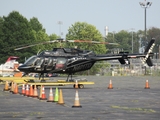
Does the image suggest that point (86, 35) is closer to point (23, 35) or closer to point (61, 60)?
point (23, 35)

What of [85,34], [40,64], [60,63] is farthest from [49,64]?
[85,34]

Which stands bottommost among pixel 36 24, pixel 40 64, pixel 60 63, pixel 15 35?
pixel 40 64

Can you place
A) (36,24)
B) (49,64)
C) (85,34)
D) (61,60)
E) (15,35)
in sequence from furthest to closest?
1. (36,24)
2. (85,34)
3. (15,35)
4. (61,60)
5. (49,64)

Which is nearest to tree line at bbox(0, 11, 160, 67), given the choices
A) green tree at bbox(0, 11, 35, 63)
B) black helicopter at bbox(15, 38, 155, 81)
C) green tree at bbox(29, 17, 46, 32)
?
green tree at bbox(0, 11, 35, 63)

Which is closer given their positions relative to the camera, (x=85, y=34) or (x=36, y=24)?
(x=85, y=34)

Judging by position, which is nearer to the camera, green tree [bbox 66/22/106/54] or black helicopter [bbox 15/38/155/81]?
black helicopter [bbox 15/38/155/81]

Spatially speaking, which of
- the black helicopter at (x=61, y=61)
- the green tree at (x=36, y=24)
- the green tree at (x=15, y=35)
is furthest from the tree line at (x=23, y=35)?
the black helicopter at (x=61, y=61)

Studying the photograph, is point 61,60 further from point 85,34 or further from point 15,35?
point 85,34

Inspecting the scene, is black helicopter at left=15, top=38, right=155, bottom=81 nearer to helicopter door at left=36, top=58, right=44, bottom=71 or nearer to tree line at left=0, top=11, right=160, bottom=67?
helicopter door at left=36, top=58, right=44, bottom=71

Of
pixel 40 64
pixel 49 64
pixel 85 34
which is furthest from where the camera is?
pixel 85 34

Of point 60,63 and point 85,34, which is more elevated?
point 85,34

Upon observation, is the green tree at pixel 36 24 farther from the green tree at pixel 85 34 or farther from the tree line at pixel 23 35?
the green tree at pixel 85 34

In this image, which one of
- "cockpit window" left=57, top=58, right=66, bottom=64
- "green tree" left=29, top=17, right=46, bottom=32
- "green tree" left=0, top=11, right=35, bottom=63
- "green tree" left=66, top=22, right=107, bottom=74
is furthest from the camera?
"green tree" left=29, top=17, right=46, bottom=32

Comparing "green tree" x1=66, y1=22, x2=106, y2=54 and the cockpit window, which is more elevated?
"green tree" x1=66, y1=22, x2=106, y2=54
